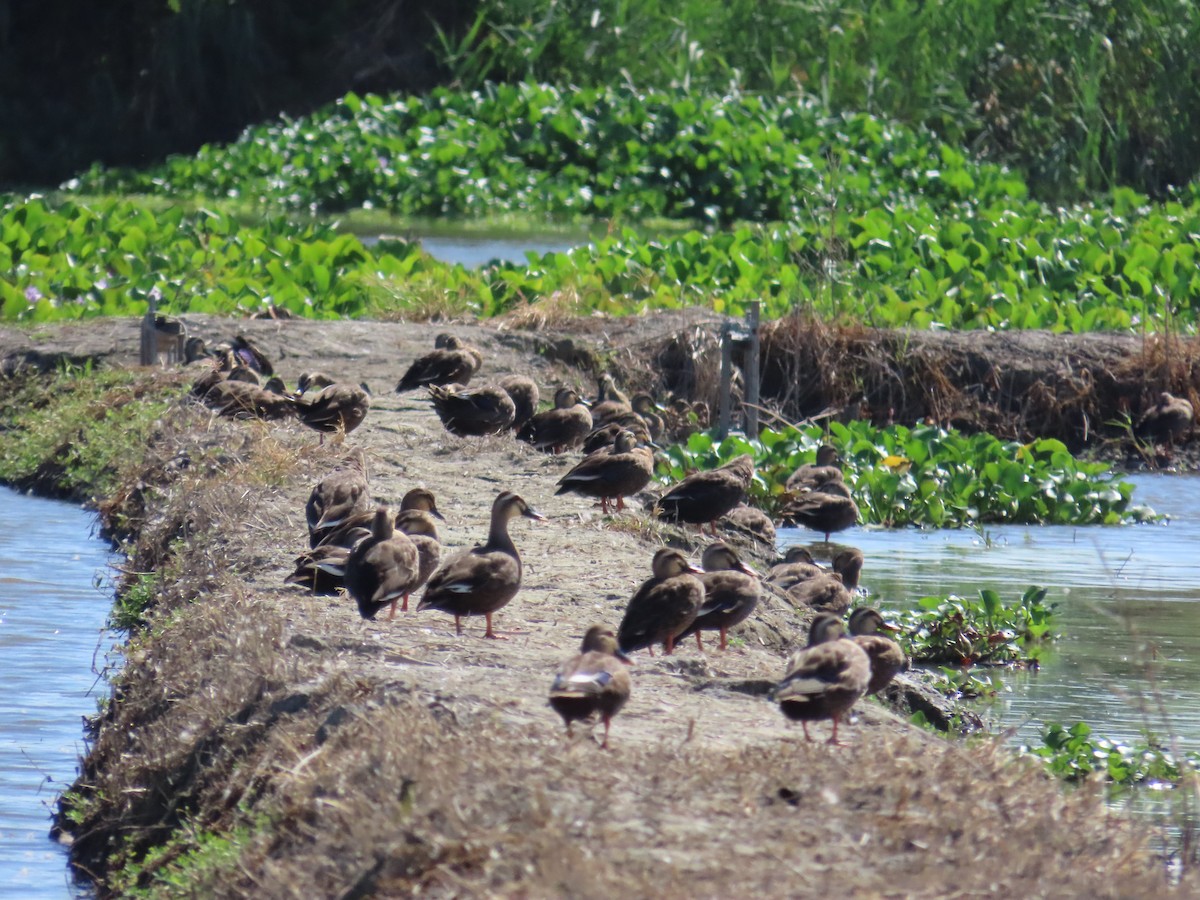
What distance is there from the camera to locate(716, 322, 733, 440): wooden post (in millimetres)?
16250

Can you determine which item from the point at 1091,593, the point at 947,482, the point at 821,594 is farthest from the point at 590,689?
the point at 947,482

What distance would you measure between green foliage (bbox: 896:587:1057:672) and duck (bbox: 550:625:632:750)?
14.6 ft

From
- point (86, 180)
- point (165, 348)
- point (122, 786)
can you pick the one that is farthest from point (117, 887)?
point (86, 180)

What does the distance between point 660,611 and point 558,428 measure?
5655mm

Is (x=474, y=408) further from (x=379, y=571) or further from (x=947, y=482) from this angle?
(x=379, y=571)

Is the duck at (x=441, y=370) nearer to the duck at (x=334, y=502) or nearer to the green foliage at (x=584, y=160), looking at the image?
the duck at (x=334, y=502)

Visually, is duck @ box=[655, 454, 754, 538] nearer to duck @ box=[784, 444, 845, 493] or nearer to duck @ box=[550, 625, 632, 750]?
duck @ box=[784, 444, 845, 493]

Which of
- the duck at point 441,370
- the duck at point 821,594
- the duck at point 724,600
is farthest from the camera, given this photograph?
the duck at point 441,370

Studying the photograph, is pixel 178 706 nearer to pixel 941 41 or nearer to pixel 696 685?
pixel 696 685

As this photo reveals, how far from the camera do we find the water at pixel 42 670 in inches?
312

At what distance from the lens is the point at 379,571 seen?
8.13 m

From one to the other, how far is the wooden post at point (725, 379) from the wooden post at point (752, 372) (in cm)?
17

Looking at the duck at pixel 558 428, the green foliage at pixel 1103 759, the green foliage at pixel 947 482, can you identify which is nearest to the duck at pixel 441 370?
the duck at pixel 558 428

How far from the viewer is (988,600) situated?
421 inches
